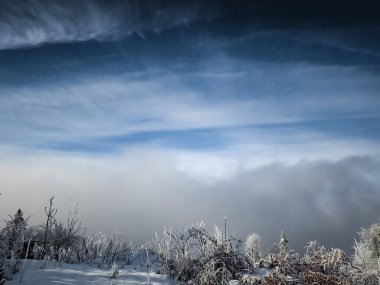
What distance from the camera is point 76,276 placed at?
9.98 m

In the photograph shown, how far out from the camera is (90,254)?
44.0 feet

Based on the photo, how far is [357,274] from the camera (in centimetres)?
1113

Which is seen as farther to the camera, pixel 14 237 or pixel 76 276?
pixel 14 237

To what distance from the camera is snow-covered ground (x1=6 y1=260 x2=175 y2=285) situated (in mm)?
9531

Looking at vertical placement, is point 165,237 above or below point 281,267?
above

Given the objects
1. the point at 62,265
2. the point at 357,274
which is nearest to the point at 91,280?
the point at 62,265

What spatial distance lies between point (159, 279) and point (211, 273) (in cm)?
136

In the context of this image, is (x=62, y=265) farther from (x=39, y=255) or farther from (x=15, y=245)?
(x=39, y=255)

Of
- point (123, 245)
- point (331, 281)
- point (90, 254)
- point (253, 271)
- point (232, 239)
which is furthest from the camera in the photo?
point (123, 245)

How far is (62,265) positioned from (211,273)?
13.4 ft

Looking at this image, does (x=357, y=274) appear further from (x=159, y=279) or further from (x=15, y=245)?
(x=15, y=245)

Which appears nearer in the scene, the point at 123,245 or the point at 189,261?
the point at 189,261

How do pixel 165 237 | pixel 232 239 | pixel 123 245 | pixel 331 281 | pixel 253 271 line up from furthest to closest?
1. pixel 123 245
2. pixel 165 237
3. pixel 232 239
4. pixel 253 271
5. pixel 331 281

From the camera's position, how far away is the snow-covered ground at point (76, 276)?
953cm
